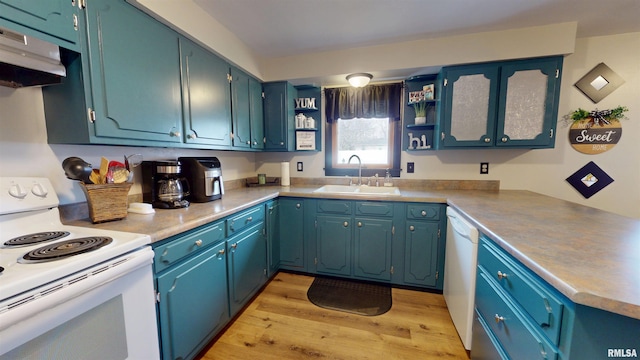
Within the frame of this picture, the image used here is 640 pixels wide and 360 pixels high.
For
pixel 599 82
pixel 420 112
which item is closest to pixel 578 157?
pixel 599 82

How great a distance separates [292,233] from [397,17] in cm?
206

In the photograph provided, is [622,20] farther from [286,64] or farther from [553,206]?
[286,64]

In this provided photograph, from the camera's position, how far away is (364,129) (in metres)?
2.73

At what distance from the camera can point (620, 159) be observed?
6.86 feet

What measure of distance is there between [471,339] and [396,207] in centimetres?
101

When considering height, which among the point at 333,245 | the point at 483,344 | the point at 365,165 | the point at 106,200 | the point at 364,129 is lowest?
the point at 483,344

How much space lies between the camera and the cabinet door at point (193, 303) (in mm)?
1168

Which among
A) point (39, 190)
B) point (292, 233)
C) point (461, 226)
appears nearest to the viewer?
point (39, 190)

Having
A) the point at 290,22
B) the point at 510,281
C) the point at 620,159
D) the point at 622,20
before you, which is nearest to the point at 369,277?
the point at 510,281

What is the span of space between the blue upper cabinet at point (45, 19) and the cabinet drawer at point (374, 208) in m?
2.02

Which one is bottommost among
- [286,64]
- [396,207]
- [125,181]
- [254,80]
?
[396,207]

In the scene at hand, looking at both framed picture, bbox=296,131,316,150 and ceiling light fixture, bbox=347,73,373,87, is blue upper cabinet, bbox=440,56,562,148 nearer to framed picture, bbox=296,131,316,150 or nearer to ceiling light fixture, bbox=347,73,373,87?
ceiling light fixture, bbox=347,73,373,87

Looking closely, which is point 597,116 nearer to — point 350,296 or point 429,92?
point 429,92

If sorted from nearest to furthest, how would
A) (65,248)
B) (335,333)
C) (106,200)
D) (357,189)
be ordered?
(65,248), (106,200), (335,333), (357,189)
